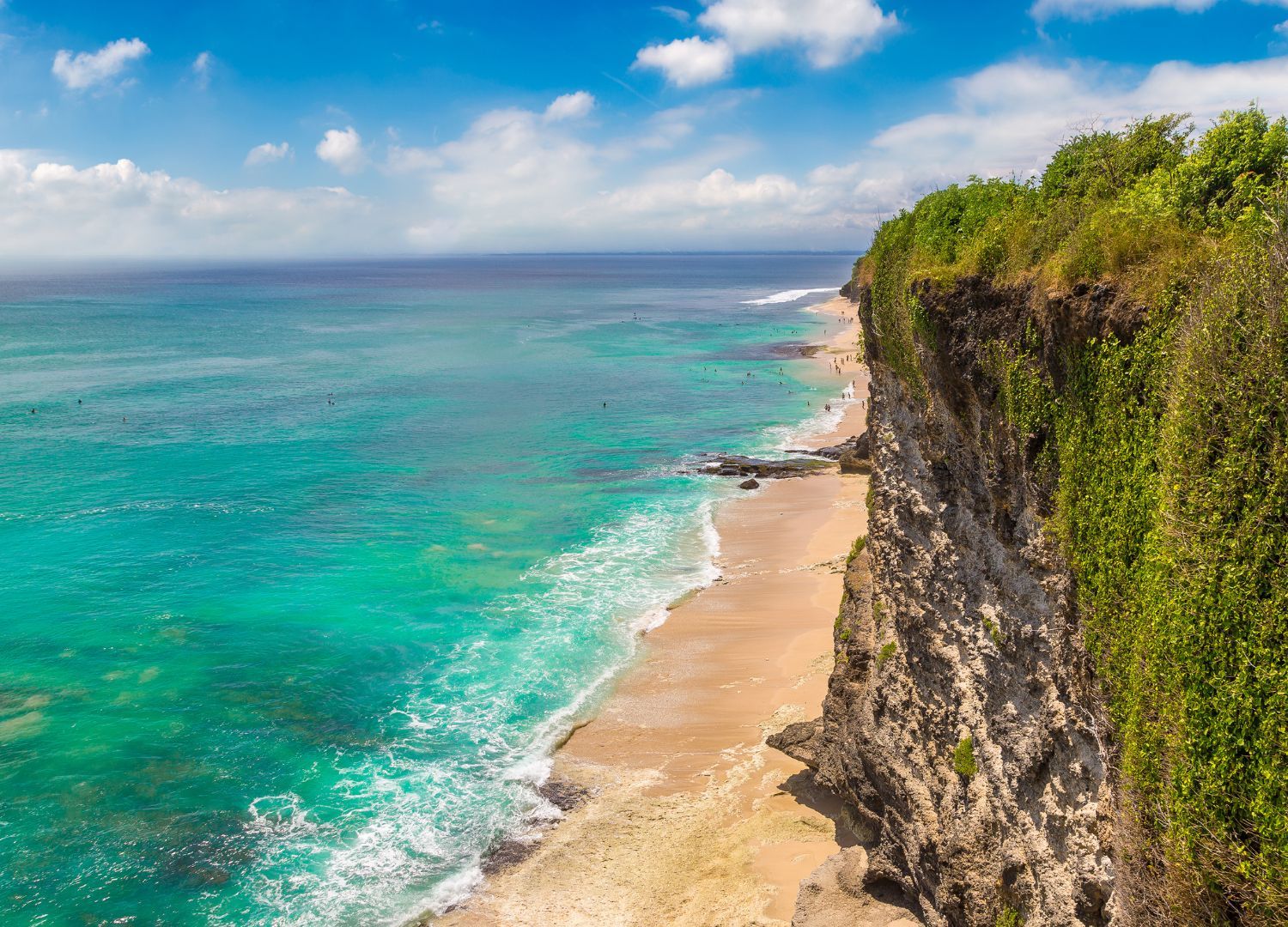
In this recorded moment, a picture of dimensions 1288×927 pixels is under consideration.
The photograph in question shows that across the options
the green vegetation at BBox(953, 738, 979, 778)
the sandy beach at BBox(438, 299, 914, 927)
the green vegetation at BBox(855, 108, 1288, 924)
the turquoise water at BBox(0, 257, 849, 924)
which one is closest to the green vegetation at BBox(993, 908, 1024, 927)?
the green vegetation at BBox(953, 738, 979, 778)

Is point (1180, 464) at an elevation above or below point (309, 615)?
above

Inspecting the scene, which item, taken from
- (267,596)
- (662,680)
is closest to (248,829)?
(662,680)

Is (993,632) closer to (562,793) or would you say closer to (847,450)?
(562,793)

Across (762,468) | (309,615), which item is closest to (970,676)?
(309,615)

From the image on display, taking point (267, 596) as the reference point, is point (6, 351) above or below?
above

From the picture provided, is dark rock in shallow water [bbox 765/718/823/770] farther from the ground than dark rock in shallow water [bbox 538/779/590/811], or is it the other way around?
dark rock in shallow water [bbox 765/718/823/770]

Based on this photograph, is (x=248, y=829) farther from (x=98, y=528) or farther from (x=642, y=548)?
(x=98, y=528)

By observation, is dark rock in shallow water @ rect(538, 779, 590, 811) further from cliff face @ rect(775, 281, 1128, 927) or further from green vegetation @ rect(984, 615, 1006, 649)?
green vegetation @ rect(984, 615, 1006, 649)
